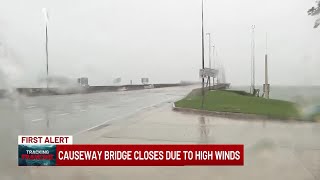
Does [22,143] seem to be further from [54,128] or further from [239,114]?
[239,114]

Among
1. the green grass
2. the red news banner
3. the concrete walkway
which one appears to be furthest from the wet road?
the green grass

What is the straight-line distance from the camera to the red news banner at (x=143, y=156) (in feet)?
22.4

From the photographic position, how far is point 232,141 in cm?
1009

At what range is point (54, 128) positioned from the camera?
13648 mm

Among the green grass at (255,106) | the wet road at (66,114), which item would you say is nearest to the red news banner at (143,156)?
the wet road at (66,114)

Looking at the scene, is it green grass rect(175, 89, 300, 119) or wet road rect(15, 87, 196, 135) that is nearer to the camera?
wet road rect(15, 87, 196, 135)

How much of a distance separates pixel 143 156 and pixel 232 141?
3.53 metres

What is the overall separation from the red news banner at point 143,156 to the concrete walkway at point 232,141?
0.40 feet

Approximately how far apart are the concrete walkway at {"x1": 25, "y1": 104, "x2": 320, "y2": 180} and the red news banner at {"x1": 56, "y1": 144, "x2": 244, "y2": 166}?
123 millimetres

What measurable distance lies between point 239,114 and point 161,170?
10.7 meters

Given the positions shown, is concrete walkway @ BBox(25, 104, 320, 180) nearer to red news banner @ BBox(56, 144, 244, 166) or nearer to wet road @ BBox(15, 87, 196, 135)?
red news banner @ BBox(56, 144, 244, 166)

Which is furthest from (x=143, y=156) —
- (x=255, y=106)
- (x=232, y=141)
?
(x=255, y=106)

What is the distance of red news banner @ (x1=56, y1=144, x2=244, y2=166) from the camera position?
684cm

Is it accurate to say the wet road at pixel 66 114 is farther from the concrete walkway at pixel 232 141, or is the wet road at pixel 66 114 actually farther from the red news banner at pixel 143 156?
the red news banner at pixel 143 156
